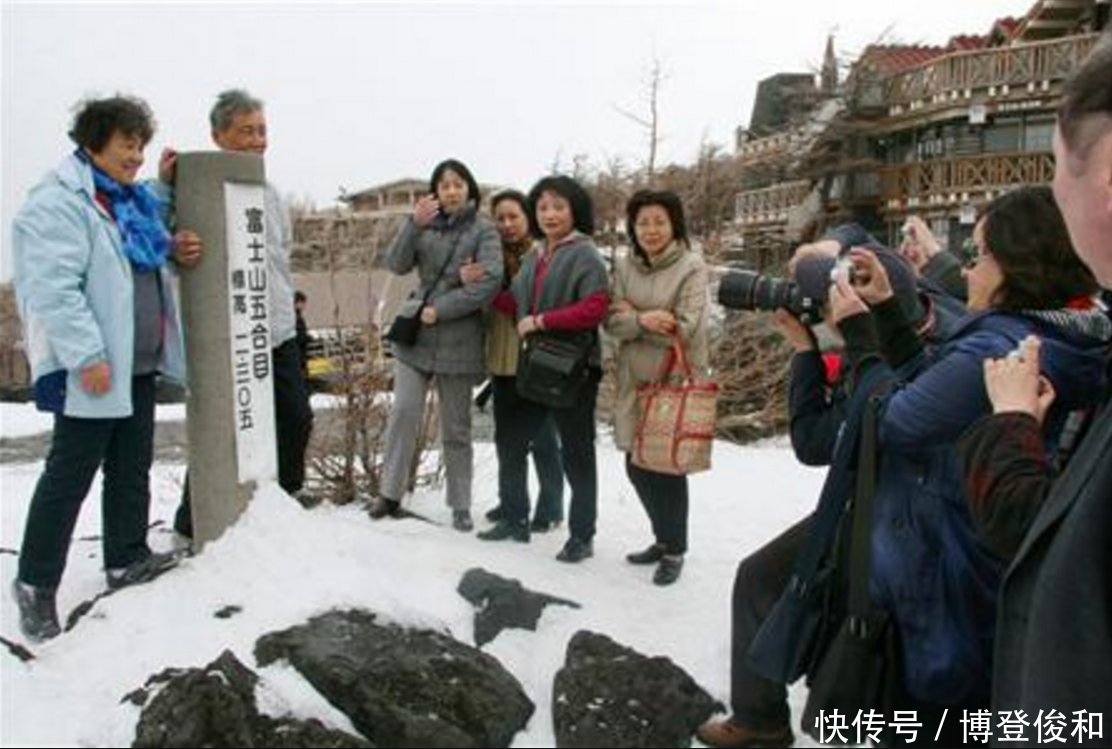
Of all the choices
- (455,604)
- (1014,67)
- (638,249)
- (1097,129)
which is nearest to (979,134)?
(1014,67)

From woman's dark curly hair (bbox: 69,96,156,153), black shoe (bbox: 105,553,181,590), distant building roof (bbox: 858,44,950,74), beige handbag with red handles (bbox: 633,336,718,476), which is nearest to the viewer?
woman's dark curly hair (bbox: 69,96,156,153)

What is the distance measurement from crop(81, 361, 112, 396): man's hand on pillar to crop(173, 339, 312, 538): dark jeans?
933 mm

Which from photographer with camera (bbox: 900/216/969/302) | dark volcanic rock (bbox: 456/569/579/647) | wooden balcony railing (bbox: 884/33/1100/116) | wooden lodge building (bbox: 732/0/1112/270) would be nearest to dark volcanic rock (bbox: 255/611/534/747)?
dark volcanic rock (bbox: 456/569/579/647)

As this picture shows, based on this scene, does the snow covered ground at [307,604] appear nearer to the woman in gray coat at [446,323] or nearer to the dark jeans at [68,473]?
the dark jeans at [68,473]

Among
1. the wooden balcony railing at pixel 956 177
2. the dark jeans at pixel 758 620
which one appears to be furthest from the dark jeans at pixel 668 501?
the wooden balcony railing at pixel 956 177

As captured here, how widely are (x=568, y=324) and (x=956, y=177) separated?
17171 mm

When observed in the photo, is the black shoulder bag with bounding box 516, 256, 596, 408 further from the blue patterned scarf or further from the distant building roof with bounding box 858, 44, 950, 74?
the distant building roof with bounding box 858, 44, 950, 74

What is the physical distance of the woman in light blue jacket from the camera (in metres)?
3.11

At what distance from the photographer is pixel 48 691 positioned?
2.82 m

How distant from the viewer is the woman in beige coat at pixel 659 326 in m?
4.02

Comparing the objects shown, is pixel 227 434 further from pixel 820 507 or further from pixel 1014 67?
pixel 1014 67

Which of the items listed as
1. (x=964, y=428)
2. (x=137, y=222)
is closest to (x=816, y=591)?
(x=964, y=428)

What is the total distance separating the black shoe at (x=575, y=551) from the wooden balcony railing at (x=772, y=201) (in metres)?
17.2

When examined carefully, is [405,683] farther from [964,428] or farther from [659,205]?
[659,205]
